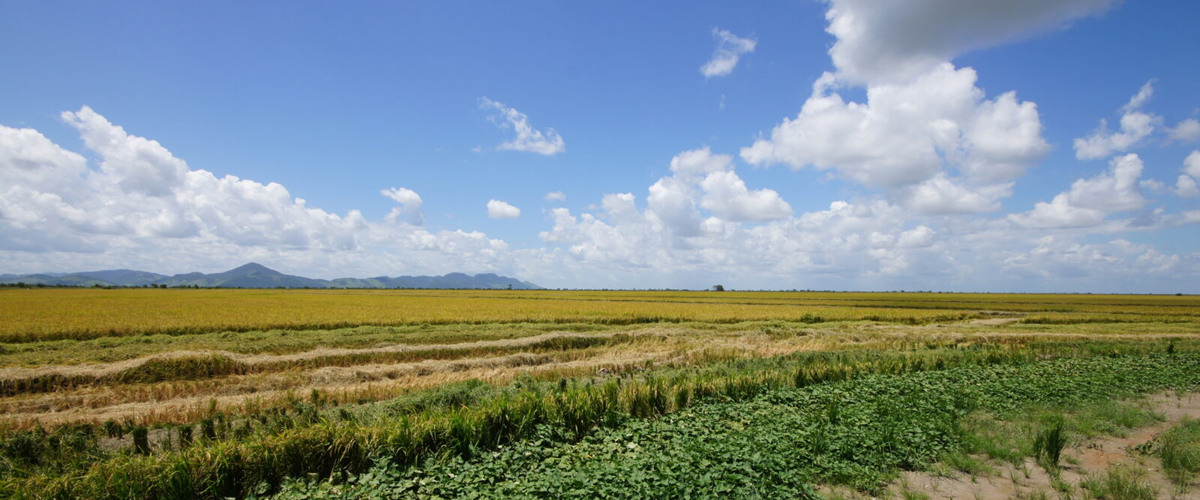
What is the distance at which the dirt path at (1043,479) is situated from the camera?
5652mm

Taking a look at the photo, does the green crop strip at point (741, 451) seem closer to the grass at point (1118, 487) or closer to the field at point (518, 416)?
the field at point (518, 416)

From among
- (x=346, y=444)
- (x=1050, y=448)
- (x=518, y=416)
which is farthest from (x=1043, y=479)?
(x=346, y=444)

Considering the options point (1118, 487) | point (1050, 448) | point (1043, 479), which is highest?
point (1050, 448)

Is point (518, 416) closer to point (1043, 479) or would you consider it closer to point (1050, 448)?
point (1043, 479)

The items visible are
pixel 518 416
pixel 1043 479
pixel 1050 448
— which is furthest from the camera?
pixel 518 416

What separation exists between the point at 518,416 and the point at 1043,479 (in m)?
7.24

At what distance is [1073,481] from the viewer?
5992 millimetres

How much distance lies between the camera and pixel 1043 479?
6098 mm

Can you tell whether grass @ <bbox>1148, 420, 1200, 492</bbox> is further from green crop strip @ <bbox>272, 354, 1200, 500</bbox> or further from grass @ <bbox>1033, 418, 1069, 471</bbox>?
green crop strip @ <bbox>272, 354, 1200, 500</bbox>

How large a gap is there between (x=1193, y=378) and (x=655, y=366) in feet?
45.0

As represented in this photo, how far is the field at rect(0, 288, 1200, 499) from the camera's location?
5773mm

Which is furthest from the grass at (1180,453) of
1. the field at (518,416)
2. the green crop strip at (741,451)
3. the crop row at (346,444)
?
the crop row at (346,444)

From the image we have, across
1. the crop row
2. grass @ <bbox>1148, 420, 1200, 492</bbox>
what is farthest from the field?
grass @ <bbox>1148, 420, 1200, 492</bbox>

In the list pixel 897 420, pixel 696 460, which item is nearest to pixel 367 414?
pixel 696 460
